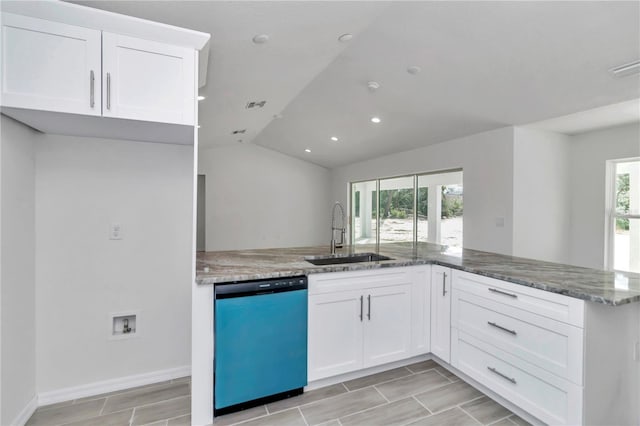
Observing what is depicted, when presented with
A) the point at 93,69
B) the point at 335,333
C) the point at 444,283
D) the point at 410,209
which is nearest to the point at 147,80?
the point at 93,69

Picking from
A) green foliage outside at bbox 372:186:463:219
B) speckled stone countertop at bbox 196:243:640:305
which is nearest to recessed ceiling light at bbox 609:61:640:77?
speckled stone countertop at bbox 196:243:640:305

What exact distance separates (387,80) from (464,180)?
7.26 feet

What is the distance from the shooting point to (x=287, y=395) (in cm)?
213

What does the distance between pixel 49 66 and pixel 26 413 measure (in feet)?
6.55

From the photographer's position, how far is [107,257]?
2.26 meters

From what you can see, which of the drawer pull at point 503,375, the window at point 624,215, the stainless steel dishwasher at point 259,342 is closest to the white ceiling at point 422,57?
the window at point 624,215

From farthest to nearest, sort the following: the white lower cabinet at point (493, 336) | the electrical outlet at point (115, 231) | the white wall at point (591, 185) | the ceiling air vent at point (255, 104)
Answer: the white wall at point (591, 185), the ceiling air vent at point (255, 104), the electrical outlet at point (115, 231), the white lower cabinet at point (493, 336)

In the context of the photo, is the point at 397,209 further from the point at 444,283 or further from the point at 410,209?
the point at 444,283

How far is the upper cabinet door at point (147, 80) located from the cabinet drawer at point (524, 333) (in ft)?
7.08

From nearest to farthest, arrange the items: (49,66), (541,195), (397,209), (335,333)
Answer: (49,66), (335,333), (541,195), (397,209)

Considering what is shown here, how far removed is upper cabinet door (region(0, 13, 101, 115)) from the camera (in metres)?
1.42

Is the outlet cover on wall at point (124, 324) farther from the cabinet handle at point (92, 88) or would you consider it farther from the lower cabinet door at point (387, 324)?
the lower cabinet door at point (387, 324)

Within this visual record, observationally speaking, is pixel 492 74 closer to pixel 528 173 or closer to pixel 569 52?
pixel 569 52

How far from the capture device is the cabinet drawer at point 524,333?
164 cm
